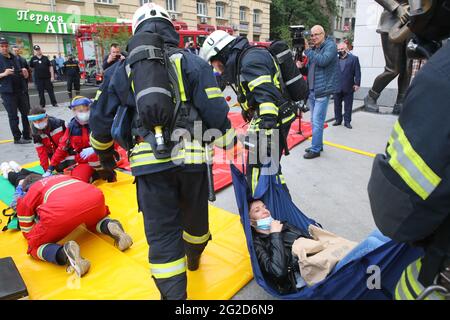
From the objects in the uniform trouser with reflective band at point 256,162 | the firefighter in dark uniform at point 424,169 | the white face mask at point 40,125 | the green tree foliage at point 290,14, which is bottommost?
the uniform trouser with reflective band at point 256,162

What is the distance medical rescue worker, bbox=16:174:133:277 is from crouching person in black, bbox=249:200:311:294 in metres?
1.10

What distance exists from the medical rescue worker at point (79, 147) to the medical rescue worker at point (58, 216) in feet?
3.63

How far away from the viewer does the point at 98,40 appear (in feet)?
44.6

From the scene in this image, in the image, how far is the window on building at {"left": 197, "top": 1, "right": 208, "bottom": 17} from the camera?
2397 centimetres

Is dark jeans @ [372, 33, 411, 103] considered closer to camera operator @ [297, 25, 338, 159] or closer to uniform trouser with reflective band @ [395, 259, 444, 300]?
camera operator @ [297, 25, 338, 159]

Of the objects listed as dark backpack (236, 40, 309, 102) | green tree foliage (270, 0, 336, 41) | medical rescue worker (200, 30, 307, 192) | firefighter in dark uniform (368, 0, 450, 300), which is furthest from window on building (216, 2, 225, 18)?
firefighter in dark uniform (368, 0, 450, 300)

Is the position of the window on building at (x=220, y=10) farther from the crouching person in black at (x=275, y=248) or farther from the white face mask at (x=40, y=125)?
the crouching person in black at (x=275, y=248)

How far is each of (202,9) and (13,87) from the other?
21.0 meters

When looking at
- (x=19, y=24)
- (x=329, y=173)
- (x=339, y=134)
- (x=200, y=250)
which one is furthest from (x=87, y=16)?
(x=200, y=250)

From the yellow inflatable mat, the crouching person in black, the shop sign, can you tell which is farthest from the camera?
the shop sign

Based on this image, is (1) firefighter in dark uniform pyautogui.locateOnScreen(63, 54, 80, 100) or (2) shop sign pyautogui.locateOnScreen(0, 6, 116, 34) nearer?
(1) firefighter in dark uniform pyautogui.locateOnScreen(63, 54, 80, 100)

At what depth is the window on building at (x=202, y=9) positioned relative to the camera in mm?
23969

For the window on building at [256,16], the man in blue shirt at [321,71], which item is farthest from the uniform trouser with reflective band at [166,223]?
Result: the window on building at [256,16]

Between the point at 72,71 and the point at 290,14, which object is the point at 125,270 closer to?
the point at 72,71
